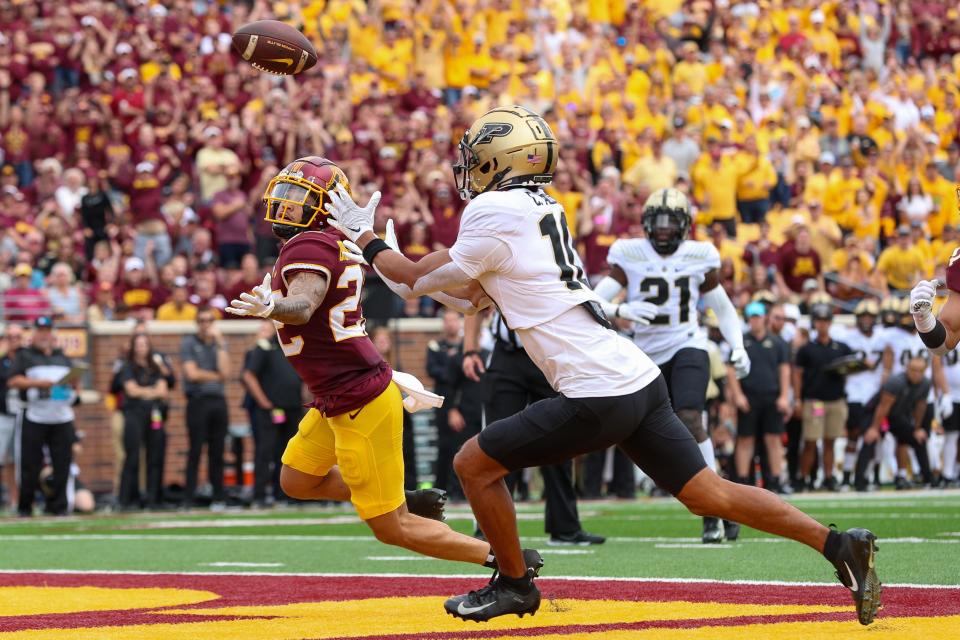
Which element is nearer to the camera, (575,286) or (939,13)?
(575,286)

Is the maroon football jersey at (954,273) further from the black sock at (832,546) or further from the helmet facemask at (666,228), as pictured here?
the helmet facemask at (666,228)

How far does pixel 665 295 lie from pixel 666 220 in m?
0.46

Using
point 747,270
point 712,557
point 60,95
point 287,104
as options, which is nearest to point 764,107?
point 747,270

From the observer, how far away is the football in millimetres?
7500

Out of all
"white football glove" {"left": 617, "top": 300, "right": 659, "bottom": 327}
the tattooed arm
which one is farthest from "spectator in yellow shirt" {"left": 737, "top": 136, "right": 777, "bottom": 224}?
the tattooed arm

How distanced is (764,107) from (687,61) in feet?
3.97

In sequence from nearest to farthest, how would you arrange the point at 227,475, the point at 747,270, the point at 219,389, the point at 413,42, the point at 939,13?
the point at 219,389 → the point at 227,475 → the point at 747,270 → the point at 413,42 → the point at 939,13

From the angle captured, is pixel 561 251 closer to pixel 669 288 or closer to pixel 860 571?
pixel 860 571

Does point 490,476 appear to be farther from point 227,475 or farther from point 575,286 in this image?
point 227,475

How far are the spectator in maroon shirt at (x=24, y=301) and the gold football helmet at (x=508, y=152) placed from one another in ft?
34.7

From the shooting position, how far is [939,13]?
24422 mm

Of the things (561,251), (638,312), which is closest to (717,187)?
(638,312)

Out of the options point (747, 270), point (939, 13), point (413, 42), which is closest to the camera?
point (747, 270)

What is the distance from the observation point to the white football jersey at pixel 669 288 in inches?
374
